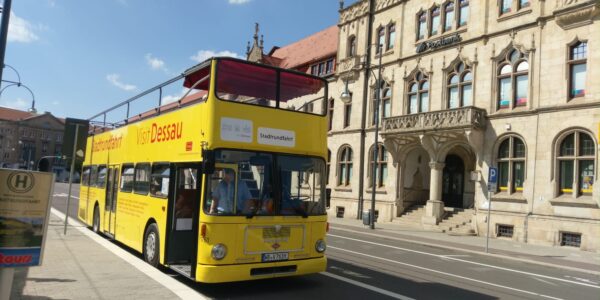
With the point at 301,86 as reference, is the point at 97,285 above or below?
below

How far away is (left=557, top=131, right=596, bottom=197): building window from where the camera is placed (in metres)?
20.2

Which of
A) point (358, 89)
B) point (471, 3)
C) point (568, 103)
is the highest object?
point (471, 3)

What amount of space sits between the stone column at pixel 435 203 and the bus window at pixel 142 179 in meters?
18.7

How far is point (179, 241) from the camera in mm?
9203

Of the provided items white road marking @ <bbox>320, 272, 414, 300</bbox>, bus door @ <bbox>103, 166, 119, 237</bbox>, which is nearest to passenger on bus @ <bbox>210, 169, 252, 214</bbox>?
white road marking @ <bbox>320, 272, 414, 300</bbox>

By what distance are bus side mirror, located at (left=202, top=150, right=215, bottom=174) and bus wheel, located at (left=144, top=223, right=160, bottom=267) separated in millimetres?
2734

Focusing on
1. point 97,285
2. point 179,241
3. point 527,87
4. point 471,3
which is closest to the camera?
point 97,285

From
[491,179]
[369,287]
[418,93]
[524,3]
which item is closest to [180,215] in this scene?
[369,287]

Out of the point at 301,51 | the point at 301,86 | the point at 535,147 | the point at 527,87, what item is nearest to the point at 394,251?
the point at 301,86

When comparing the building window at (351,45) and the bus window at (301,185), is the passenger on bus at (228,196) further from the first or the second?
the building window at (351,45)

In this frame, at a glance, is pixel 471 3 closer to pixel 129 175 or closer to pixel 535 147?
pixel 535 147

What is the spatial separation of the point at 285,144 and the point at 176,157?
2181 millimetres

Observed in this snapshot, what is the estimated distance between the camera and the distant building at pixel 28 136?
120 metres

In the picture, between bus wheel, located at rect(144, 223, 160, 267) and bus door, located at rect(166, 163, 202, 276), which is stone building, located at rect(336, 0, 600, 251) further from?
bus wheel, located at rect(144, 223, 160, 267)
